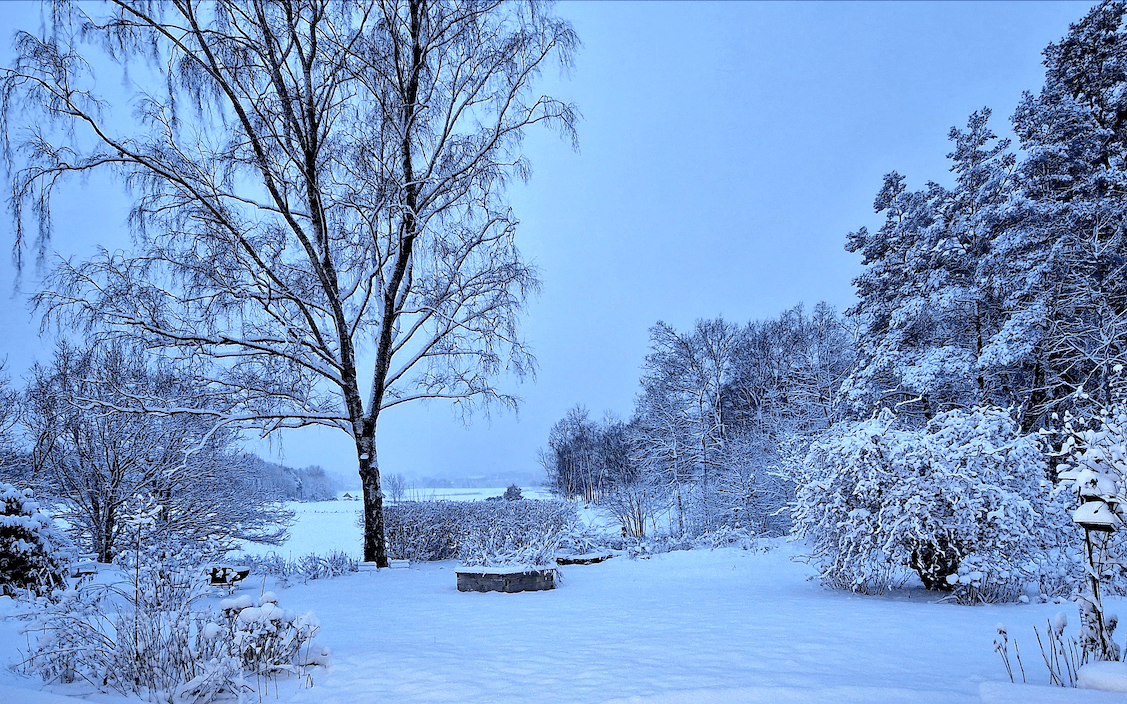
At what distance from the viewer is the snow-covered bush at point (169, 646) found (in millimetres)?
3027

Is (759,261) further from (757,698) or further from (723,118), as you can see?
(757,698)

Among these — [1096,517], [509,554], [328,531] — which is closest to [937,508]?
[1096,517]

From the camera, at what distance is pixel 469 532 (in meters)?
12.0

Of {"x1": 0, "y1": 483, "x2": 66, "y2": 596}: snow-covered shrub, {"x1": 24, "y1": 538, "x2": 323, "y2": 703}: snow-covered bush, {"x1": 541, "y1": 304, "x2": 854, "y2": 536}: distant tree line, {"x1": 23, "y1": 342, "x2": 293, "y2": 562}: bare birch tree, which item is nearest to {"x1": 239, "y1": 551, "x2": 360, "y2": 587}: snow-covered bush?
{"x1": 23, "y1": 342, "x2": 293, "y2": 562}: bare birch tree

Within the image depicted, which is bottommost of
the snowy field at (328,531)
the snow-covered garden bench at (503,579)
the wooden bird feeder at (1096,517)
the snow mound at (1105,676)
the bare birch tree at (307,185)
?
Result: the snowy field at (328,531)

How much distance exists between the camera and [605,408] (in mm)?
38625

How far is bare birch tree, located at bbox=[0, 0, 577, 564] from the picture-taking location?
8211 millimetres

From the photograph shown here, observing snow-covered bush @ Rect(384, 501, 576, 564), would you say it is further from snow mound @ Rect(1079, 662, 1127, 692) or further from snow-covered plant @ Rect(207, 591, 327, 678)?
snow mound @ Rect(1079, 662, 1127, 692)

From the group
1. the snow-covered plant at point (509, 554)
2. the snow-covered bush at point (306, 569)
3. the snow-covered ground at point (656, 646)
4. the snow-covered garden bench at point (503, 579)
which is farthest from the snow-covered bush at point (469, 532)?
the snow-covered bush at point (306, 569)

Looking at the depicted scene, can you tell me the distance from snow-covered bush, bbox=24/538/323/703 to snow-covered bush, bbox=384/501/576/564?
4564 mm

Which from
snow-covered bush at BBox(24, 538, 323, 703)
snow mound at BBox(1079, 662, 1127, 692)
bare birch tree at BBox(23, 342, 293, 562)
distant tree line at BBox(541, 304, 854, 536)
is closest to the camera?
snow mound at BBox(1079, 662, 1127, 692)

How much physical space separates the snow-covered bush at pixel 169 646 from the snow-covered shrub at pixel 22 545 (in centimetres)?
259

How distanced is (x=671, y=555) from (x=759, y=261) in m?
62.7

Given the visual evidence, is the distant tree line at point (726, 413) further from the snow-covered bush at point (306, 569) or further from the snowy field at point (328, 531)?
the snow-covered bush at point (306, 569)
